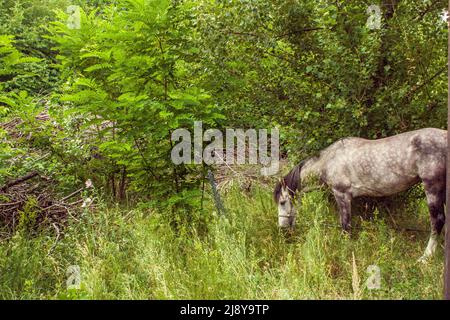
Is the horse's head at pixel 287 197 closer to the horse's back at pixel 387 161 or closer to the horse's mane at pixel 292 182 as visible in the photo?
the horse's mane at pixel 292 182

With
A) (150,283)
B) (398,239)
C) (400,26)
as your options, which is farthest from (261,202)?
(400,26)

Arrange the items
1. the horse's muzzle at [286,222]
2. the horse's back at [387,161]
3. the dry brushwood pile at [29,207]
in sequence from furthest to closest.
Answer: the dry brushwood pile at [29,207] → the horse's muzzle at [286,222] → the horse's back at [387,161]

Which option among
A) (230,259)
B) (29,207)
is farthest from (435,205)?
(29,207)

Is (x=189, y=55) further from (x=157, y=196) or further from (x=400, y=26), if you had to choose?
(x=400, y=26)

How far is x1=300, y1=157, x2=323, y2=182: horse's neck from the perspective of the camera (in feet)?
22.8

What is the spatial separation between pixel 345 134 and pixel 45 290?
178 inches

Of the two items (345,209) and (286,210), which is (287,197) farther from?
(345,209)

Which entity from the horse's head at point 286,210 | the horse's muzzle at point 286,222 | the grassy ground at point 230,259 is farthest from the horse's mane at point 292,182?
the horse's muzzle at point 286,222

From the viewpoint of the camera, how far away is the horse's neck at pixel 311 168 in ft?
22.8

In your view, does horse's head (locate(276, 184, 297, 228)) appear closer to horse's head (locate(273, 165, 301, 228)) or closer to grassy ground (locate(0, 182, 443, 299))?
horse's head (locate(273, 165, 301, 228))

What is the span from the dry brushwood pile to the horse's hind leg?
526 centimetres

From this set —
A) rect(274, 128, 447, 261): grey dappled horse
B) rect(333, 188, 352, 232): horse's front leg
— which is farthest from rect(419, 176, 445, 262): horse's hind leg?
rect(333, 188, 352, 232): horse's front leg

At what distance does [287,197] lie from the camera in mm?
6934

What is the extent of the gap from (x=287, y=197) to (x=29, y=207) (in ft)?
13.2
